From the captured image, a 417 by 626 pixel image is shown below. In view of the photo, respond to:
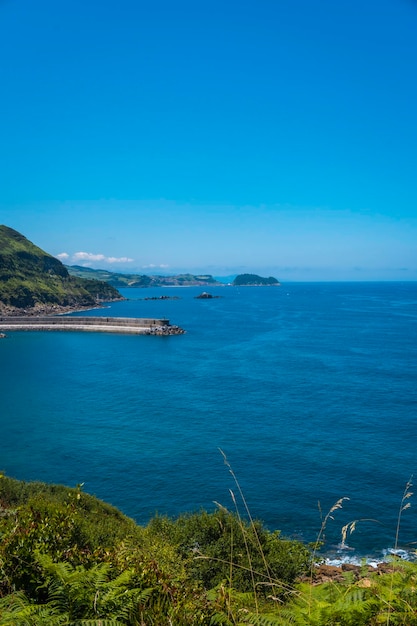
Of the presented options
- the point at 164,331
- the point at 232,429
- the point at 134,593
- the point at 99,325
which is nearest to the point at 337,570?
the point at 134,593

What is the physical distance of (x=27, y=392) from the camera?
70.8 m

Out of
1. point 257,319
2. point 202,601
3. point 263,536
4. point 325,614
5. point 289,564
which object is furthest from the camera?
point 257,319

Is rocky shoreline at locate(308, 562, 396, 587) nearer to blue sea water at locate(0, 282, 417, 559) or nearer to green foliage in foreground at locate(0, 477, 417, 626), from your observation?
blue sea water at locate(0, 282, 417, 559)

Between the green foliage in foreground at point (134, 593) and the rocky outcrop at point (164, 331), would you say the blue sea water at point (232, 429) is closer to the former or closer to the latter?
the green foliage in foreground at point (134, 593)

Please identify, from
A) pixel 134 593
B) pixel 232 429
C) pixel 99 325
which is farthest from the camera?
pixel 99 325

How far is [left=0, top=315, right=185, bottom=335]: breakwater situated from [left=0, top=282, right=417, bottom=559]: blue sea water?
2931 cm

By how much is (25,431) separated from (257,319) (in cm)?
12454

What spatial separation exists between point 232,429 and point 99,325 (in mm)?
102607

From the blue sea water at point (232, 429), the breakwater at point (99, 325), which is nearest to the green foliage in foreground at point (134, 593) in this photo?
the blue sea water at point (232, 429)

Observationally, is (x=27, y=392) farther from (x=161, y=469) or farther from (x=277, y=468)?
(x=277, y=468)

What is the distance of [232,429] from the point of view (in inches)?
2047

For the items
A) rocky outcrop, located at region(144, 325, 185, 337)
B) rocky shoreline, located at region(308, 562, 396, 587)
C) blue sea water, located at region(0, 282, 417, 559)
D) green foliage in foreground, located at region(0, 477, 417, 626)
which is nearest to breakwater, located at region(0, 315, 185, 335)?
rocky outcrop, located at region(144, 325, 185, 337)

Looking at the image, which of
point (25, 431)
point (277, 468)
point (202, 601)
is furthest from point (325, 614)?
point (25, 431)

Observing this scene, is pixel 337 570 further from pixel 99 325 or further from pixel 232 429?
pixel 99 325
